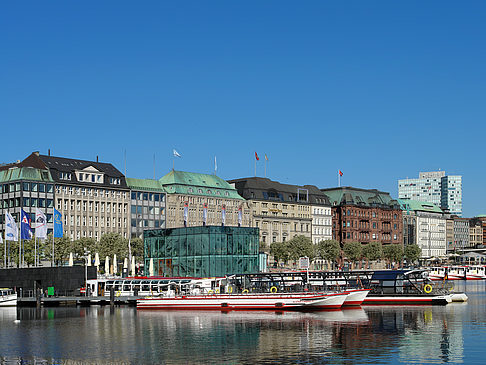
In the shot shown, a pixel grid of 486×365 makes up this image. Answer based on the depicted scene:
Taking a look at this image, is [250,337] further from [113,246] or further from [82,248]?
[82,248]

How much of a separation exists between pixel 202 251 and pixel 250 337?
6242 centimetres

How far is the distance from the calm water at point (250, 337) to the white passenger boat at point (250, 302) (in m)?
2.42

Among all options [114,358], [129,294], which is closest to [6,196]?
[129,294]

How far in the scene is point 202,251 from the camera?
128 meters

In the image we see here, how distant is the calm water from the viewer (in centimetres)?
5450

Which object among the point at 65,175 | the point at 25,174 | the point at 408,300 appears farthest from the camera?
the point at 65,175

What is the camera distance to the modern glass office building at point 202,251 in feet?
419

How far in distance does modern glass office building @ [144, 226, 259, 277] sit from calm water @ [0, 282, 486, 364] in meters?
32.9

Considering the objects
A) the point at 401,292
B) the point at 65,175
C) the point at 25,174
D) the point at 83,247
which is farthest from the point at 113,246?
the point at 401,292

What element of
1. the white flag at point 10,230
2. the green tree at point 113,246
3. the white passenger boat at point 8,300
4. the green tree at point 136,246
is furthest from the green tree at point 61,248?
the white passenger boat at point 8,300

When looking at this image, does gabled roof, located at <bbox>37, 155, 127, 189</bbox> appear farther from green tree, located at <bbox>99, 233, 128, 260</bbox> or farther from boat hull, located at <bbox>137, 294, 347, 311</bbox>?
boat hull, located at <bbox>137, 294, 347, 311</bbox>

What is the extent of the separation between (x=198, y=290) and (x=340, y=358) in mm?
55909

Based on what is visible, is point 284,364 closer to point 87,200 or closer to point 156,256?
point 156,256

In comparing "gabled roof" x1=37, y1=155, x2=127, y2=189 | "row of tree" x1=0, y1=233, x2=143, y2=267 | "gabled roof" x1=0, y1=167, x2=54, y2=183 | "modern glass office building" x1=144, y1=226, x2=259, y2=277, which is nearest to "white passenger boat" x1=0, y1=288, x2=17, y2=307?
"modern glass office building" x1=144, y1=226, x2=259, y2=277
